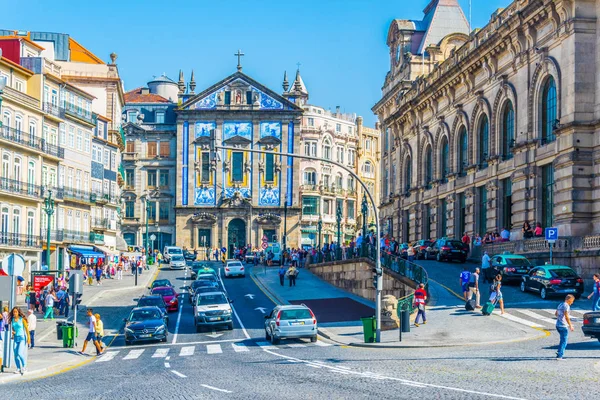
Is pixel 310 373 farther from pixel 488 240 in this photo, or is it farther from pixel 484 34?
pixel 484 34

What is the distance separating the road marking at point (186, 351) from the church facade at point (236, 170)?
71.3 metres

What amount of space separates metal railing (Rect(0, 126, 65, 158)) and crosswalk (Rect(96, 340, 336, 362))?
23.2 metres

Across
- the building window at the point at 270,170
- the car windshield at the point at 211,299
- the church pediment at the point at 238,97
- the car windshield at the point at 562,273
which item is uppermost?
the church pediment at the point at 238,97

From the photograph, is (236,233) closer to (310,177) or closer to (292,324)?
(310,177)

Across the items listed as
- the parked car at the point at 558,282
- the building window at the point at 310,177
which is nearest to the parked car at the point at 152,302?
the parked car at the point at 558,282

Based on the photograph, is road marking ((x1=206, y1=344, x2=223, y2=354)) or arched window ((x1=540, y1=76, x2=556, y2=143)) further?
arched window ((x1=540, y1=76, x2=556, y2=143))

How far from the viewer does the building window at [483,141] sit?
199ft

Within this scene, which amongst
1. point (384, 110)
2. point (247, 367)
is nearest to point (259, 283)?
point (384, 110)

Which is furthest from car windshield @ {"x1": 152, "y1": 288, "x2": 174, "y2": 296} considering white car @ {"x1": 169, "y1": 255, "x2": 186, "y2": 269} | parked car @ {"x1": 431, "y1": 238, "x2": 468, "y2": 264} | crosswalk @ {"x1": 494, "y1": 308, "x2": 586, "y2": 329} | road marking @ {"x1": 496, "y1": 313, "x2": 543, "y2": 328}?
white car @ {"x1": 169, "y1": 255, "x2": 186, "y2": 269}

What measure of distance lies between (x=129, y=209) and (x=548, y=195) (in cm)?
6823

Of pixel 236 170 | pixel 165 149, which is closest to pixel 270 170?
pixel 236 170

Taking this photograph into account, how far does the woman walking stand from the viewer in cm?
2517

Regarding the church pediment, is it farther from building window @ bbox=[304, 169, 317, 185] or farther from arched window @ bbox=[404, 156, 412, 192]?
arched window @ bbox=[404, 156, 412, 192]

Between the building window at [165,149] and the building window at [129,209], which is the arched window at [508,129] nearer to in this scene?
the building window at [165,149]
